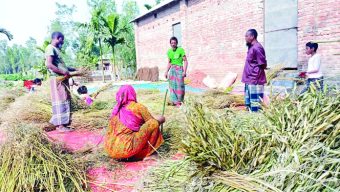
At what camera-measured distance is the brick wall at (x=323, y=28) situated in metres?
6.30

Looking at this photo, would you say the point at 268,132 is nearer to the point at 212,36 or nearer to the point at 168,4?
the point at 212,36

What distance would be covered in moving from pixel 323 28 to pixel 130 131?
5468 millimetres

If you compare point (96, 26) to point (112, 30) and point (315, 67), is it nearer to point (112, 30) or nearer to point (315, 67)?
point (112, 30)

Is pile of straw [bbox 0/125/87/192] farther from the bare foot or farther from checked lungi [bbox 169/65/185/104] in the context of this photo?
checked lungi [bbox 169/65/185/104]

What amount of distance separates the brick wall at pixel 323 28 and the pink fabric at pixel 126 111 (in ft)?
16.5

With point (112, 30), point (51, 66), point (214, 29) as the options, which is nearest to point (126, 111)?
point (51, 66)

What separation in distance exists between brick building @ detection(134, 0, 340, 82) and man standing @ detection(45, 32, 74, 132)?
12.0ft

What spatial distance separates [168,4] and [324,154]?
520 inches

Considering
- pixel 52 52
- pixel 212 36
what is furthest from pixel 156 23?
pixel 52 52

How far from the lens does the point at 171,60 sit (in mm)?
5953

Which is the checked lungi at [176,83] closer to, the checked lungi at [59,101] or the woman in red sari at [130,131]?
the checked lungi at [59,101]

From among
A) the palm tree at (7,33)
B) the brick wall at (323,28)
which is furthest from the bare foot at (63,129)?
the brick wall at (323,28)

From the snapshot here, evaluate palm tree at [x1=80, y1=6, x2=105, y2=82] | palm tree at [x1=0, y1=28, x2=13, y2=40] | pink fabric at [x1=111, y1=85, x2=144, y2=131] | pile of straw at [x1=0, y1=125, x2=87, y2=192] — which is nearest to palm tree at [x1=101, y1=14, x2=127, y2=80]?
palm tree at [x1=80, y1=6, x2=105, y2=82]

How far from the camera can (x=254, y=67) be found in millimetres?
4418
